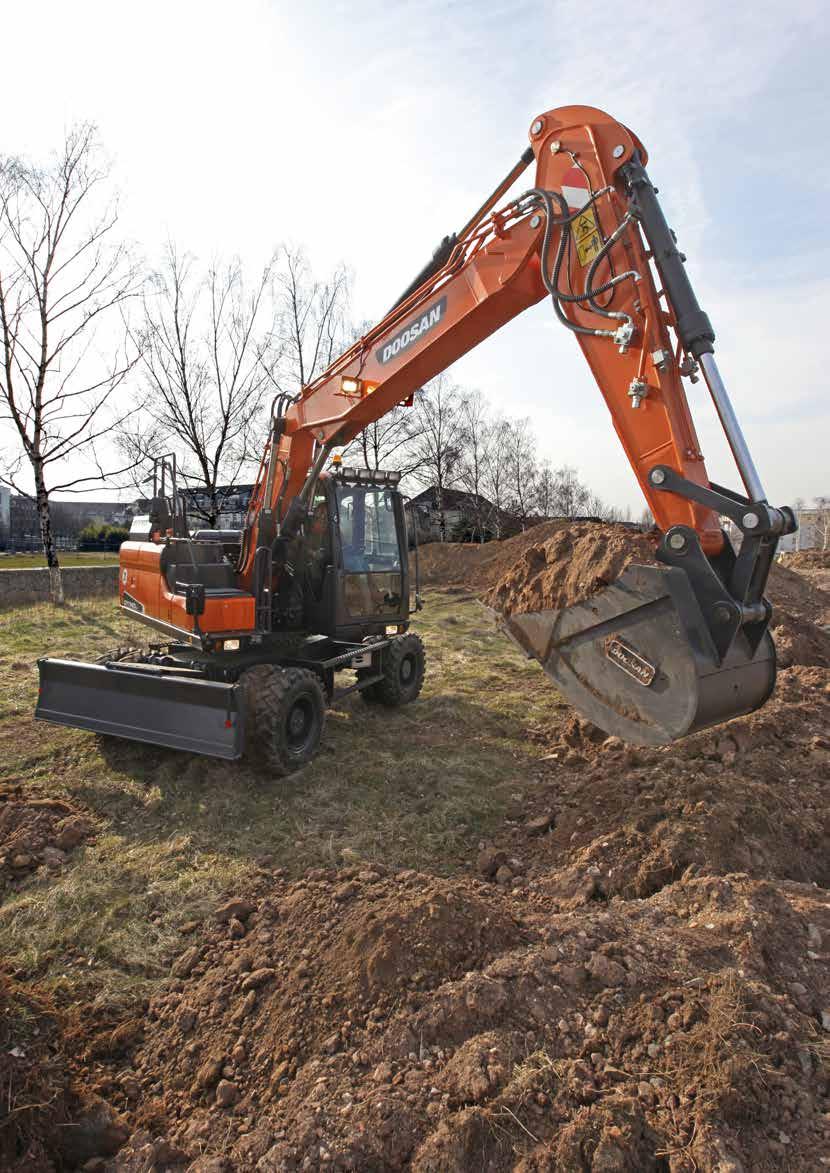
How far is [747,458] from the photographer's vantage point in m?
3.64

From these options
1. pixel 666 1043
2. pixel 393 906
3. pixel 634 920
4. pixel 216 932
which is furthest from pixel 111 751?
pixel 666 1043

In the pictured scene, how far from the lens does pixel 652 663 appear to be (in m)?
3.73

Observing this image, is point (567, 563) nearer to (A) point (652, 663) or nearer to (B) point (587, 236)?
(B) point (587, 236)

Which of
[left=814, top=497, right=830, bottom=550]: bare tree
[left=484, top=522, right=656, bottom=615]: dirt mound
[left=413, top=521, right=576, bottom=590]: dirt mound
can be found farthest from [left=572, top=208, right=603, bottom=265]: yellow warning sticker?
[left=814, top=497, right=830, bottom=550]: bare tree

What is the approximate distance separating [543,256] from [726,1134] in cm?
448

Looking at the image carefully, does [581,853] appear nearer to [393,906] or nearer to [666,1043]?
[393,906]

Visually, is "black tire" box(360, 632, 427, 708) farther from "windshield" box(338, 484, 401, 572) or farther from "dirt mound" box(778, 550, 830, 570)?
"dirt mound" box(778, 550, 830, 570)

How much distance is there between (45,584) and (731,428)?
50.1 feet

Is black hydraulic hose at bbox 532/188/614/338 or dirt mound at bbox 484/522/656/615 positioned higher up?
black hydraulic hose at bbox 532/188/614/338

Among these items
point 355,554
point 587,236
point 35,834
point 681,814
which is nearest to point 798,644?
point 681,814

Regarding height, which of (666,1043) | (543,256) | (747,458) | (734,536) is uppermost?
(543,256)

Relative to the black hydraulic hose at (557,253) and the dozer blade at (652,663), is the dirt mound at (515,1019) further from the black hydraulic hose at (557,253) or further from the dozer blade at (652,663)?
the black hydraulic hose at (557,253)

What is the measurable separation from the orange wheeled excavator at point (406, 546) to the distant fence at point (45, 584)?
30.9 ft

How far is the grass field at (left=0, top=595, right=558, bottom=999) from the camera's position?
375cm
